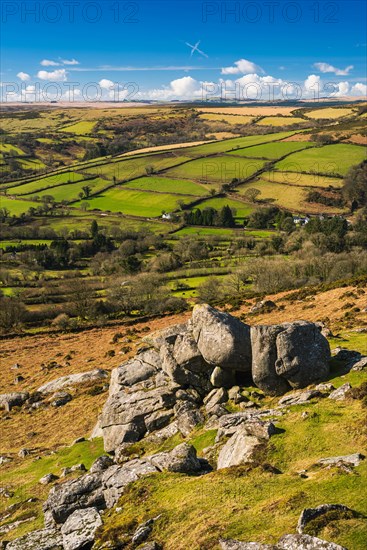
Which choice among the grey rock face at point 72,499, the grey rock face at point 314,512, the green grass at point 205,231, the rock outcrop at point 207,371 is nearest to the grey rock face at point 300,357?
the rock outcrop at point 207,371

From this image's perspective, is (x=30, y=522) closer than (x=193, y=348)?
Yes

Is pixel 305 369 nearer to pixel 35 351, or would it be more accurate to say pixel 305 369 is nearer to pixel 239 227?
pixel 35 351

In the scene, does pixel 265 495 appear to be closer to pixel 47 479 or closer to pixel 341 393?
pixel 341 393

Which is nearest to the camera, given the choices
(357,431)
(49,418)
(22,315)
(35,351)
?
(357,431)

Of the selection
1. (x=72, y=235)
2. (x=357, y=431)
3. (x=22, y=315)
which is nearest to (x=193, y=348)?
(x=357, y=431)

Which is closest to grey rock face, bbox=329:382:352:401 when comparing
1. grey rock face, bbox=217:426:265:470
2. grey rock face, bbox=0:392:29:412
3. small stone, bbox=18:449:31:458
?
grey rock face, bbox=217:426:265:470

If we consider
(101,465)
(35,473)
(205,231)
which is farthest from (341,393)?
(205,231)
